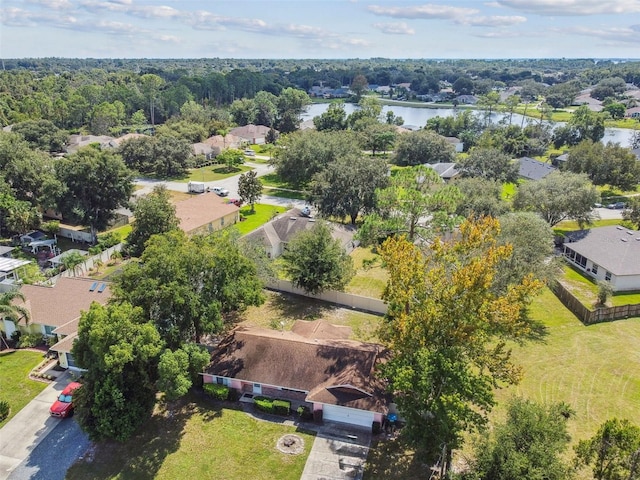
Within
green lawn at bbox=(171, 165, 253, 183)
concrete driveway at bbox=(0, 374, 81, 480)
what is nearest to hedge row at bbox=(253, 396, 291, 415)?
concrete driveway at bbox=(0, 374, 81, 480)

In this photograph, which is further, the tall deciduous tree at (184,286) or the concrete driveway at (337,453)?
the tall deciduous tree at (184,286)

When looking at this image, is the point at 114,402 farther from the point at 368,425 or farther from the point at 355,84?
the point at 355,84

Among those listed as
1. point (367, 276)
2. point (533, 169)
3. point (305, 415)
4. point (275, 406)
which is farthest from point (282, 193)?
point (305, 415)

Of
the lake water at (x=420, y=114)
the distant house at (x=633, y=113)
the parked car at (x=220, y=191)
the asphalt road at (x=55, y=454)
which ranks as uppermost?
the distant house at (x=633, y=113)

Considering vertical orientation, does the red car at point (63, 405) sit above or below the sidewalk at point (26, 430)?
above

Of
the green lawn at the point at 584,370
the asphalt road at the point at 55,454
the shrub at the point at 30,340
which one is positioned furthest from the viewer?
the shrub at the point at 30,340

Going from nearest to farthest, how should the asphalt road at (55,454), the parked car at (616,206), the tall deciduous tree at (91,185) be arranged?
the asphalt road at (55,454) < the tall deciduous tree at (91,185) < the parked car at (616,206)

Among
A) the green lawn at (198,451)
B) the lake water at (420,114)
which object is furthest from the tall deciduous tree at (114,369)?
the lake water at (420,114)

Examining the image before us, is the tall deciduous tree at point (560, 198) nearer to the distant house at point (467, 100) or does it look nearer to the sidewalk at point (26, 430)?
the sidewalk at point (26, 430)
